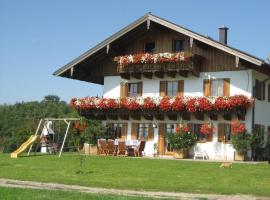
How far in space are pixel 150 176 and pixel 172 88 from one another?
1320 centimetres

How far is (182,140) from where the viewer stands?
29.0 metres

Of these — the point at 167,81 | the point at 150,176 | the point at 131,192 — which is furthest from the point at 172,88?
the point at 131,192

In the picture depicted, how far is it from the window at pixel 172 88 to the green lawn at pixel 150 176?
8.68 metres

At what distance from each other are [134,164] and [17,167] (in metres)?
4.99

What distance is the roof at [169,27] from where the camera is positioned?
27.4 meters

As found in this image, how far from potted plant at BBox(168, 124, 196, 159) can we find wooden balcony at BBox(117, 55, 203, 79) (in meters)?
3.12

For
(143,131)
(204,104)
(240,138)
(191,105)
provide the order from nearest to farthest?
(240,138) → (204,104) → (191,105) → (143,131)

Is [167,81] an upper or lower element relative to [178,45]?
lower

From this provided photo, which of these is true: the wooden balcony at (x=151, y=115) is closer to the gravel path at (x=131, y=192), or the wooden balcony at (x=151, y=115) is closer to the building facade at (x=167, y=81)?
the building facade at (x=167, y=81)

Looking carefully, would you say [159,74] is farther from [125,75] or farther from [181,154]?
[181,154]

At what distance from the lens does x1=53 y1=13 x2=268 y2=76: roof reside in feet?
89.8

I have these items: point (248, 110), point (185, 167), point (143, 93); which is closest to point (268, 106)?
point (248, 110)

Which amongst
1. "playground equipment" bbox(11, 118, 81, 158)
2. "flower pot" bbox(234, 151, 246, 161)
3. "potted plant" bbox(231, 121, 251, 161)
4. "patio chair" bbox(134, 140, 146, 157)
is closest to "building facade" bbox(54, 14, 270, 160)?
"flower pot" bbox(234, 151, 246, 161)

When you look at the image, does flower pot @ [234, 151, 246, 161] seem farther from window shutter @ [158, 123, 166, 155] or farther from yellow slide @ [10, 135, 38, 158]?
yellow slide @ [10, 135, 38, 158]
